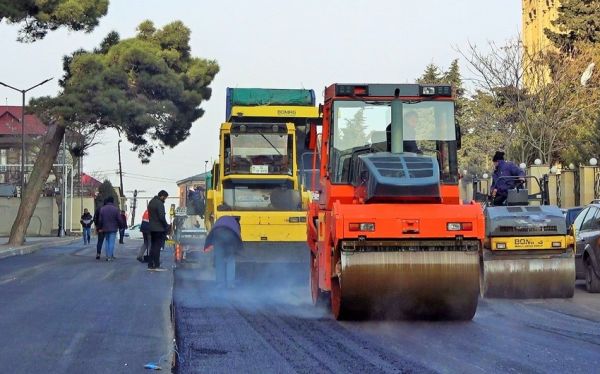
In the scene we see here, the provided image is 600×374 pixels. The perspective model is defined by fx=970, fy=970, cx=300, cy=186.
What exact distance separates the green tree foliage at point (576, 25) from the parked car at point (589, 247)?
31134 mm

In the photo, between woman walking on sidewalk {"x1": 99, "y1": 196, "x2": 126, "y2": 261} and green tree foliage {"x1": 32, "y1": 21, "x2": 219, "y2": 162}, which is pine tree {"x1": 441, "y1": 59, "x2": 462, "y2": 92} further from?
woman walking on sidewalk {"x1": 99, "y1": 196, "x2": 126, "y2": 261}

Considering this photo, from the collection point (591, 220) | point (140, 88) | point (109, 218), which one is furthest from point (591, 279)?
point (140, 88)

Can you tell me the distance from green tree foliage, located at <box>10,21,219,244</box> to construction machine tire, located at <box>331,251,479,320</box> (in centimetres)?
2509

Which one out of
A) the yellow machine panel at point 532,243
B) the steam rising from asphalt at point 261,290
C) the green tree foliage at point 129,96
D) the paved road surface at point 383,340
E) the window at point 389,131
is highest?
the green tree foliage at point 129,96

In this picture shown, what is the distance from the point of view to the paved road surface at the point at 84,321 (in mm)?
8516

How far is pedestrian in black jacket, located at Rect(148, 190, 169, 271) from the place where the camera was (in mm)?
21375

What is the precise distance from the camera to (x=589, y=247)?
54.3 ft

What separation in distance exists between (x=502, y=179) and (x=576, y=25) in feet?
118

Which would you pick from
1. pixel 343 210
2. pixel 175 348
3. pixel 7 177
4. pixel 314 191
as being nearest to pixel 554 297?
pixel 314 191

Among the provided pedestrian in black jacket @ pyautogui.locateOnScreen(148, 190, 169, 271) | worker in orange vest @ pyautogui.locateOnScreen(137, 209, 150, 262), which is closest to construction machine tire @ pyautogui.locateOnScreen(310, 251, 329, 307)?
pedestrian in black jacket @ pyautogui.locateOnScreen(148, 190, 169, 271)

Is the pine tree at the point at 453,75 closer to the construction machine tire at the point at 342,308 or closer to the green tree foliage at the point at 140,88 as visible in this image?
the green tree foliage at the point at 140,88

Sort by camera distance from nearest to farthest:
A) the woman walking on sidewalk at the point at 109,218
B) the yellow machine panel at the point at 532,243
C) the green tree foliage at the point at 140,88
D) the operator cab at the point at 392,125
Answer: the operator cab at the point at 392,125 < the yellow machine panel at the point at 532,243 < the woman walking on sidewalk at the point at 109,218 < the green tree foliage at the point at 140,88

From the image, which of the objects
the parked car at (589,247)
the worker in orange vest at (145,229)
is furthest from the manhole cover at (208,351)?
the worker in orange vest at (145,229)

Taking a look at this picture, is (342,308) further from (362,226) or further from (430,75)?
(430,75)
